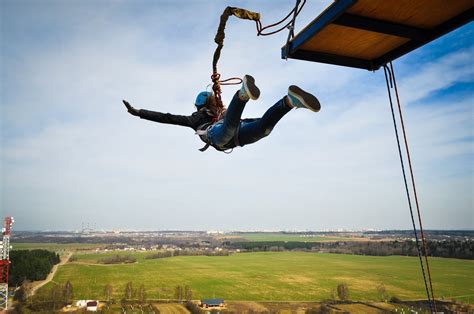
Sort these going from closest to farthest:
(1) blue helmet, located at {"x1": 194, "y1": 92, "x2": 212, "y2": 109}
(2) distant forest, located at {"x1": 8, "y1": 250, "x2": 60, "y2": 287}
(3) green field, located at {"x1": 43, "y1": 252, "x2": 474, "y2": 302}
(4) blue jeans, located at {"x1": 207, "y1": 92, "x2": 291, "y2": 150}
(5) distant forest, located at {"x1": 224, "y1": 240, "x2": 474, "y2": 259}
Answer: (4) blue jeans, located at {"x1": 207, "y1": 92, "x2": 291, "y2": 150}
(1) blue helmet, located at {"x1": 194, "y1": 92, "x2": 212, "y2": 109}
(3) green field, located at {"x1": 43, "y1": 252, "x2": 474, "y2": 302}
(2) distant forest, located at {"x1": 8, "y1": 250, "x2": 60, "y2": 287}
(5) distant forest, located at {"x1": 224, "y1": 240, "x2": 474, "y2": 259}

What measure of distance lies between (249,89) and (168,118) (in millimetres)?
1985

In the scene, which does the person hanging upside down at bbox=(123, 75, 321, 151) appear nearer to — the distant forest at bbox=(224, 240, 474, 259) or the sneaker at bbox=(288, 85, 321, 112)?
the sneaker at bbox=(288, 85, 321, 112)

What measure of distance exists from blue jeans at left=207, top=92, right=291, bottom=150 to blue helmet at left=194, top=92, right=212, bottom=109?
2.60ft

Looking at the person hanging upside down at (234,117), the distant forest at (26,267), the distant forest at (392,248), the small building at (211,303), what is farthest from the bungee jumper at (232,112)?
the distant forest at (392,248)

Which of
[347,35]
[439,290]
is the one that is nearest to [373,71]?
[347,35]

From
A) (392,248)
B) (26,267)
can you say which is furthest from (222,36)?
(392,248)

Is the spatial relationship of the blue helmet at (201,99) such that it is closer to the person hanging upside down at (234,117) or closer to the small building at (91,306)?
the person hanging upside down at (234,117)

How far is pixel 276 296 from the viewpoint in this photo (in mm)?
70188

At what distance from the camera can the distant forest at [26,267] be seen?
72.1 m

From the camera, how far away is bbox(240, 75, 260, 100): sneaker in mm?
3896

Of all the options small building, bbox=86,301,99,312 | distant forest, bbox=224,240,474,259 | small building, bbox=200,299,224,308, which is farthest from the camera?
distant forest, bbox=224,240,474,259

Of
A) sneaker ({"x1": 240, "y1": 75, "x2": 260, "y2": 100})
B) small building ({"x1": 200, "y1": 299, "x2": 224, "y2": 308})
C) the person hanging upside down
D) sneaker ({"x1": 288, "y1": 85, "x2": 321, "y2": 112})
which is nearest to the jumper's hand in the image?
the person hanging upside down

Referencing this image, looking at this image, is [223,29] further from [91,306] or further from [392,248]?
[392,248]

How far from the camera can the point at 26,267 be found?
77.6 metres
